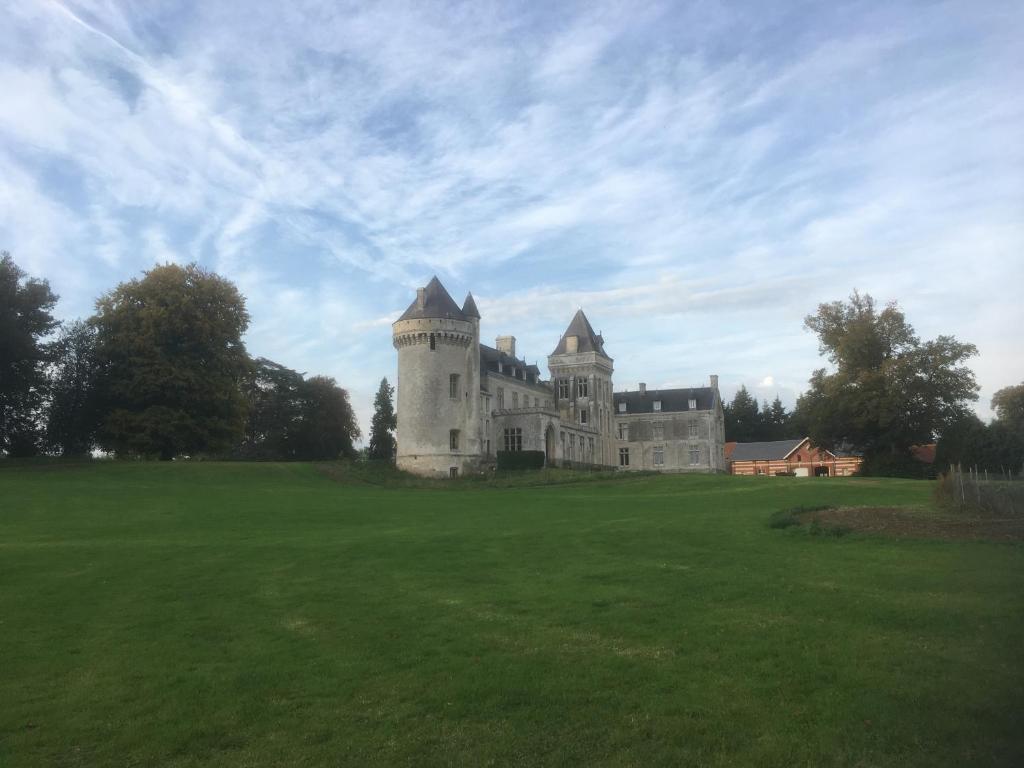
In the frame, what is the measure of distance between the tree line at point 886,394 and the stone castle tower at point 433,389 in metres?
22.5

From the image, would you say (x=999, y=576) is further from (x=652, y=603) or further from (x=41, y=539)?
(x=41, y=539)

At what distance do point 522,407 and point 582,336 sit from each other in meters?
11.9

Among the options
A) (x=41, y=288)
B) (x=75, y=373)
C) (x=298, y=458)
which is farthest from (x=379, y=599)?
(x=298, y=458)

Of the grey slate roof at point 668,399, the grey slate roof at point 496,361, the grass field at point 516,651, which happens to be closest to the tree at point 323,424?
the grey slate roof at point 496,361

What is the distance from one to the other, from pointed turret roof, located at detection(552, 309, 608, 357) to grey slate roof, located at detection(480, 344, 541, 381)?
3.37 metres

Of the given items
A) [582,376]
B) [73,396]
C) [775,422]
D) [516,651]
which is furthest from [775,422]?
[516,651]

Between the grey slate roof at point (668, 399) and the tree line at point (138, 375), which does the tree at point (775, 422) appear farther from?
the tree line at point (138, 375)

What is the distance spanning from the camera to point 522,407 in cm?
A: 6750

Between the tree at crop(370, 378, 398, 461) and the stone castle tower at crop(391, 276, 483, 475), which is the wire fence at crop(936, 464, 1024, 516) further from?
the tree at crop(370, 378, 398, 461)

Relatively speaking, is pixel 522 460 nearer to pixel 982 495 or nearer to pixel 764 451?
pixel 764 451

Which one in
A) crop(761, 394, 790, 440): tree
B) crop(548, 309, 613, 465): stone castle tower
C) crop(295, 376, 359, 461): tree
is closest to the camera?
crop(295, 376, 359, 461): tree

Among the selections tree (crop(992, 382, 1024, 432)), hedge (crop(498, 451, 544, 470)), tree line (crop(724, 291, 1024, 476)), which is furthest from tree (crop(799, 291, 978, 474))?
tree (crop(992, 382, 1024, 432))

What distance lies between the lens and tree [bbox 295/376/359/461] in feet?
237

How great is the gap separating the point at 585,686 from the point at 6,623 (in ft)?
25.7
